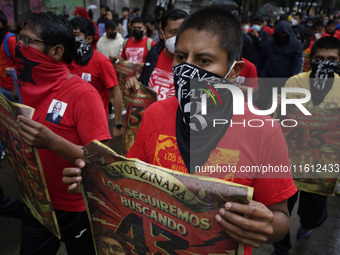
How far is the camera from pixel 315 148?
2.75 m

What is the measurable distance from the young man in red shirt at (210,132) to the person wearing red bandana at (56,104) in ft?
1.65

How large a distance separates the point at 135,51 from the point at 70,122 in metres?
3.82

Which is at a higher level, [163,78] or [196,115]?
[196,115]

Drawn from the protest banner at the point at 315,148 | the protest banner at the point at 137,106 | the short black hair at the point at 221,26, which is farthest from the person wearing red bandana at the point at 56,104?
the protest banner at the point at 315,148

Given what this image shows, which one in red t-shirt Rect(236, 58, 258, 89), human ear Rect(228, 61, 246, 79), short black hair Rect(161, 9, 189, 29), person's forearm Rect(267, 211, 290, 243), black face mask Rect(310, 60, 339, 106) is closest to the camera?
person's forearm Rect(267, 211, 290, 243)

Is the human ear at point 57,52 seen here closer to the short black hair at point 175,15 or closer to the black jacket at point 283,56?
the short black hair at point 175,15

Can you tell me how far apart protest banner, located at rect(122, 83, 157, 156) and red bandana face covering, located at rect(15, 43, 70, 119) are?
1071 millimetres

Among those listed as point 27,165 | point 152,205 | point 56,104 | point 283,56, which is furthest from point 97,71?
point 283,56

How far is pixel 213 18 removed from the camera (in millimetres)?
1438

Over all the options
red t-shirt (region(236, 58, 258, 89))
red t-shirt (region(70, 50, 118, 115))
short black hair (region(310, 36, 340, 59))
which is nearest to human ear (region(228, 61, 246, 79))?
short black hair (region(310, 36, 340, 59))

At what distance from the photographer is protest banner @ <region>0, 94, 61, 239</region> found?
167 cm

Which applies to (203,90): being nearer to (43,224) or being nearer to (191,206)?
(191,206)

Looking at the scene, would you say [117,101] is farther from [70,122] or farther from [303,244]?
[303,244]

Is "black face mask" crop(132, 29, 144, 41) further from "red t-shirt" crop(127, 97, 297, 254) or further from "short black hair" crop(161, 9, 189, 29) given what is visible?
"red t-shirt" crop(127, 97, 297, 254)
